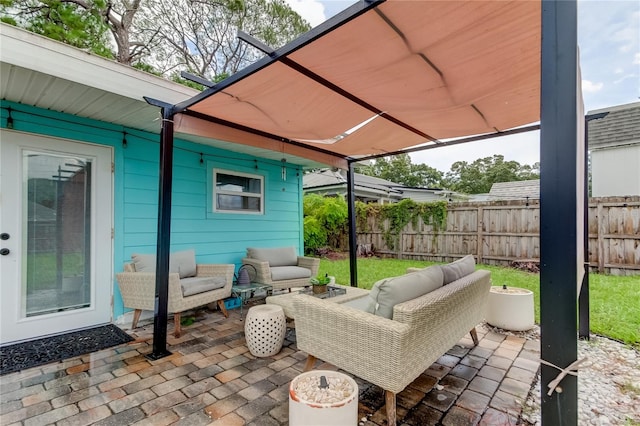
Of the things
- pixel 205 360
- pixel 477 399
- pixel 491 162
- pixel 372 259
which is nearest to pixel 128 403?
pixel 205 360

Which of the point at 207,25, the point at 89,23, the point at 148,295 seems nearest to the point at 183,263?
the point at 148,295

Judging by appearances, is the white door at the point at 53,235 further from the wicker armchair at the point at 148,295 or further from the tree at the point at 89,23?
the tree at the point at 89,23

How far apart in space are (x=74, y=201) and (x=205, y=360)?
2.50m

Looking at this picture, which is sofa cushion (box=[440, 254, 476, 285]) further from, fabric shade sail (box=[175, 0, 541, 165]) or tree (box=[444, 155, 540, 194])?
tree (box=[444, 155, 540, 194])

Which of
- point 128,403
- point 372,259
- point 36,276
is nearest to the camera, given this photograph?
point 128,403

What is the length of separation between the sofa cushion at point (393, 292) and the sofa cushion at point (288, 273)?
2.71 m

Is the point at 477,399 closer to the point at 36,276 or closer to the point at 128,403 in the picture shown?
the point at 128,403

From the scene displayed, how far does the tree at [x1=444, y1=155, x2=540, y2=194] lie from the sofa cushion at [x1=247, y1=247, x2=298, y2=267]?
2269 centimetres

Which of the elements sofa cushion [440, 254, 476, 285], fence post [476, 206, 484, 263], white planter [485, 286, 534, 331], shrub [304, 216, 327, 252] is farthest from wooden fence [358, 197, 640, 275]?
sofa cushion [440, 254, 476, 285]

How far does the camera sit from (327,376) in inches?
74.1

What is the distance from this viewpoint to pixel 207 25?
10906 mm

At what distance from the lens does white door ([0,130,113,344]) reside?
3.22 m

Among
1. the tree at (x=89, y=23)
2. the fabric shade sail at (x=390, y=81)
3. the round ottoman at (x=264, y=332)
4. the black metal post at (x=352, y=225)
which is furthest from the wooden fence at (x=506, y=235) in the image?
the tree at (x=89, y=23)

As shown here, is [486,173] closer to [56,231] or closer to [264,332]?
[264,332]
